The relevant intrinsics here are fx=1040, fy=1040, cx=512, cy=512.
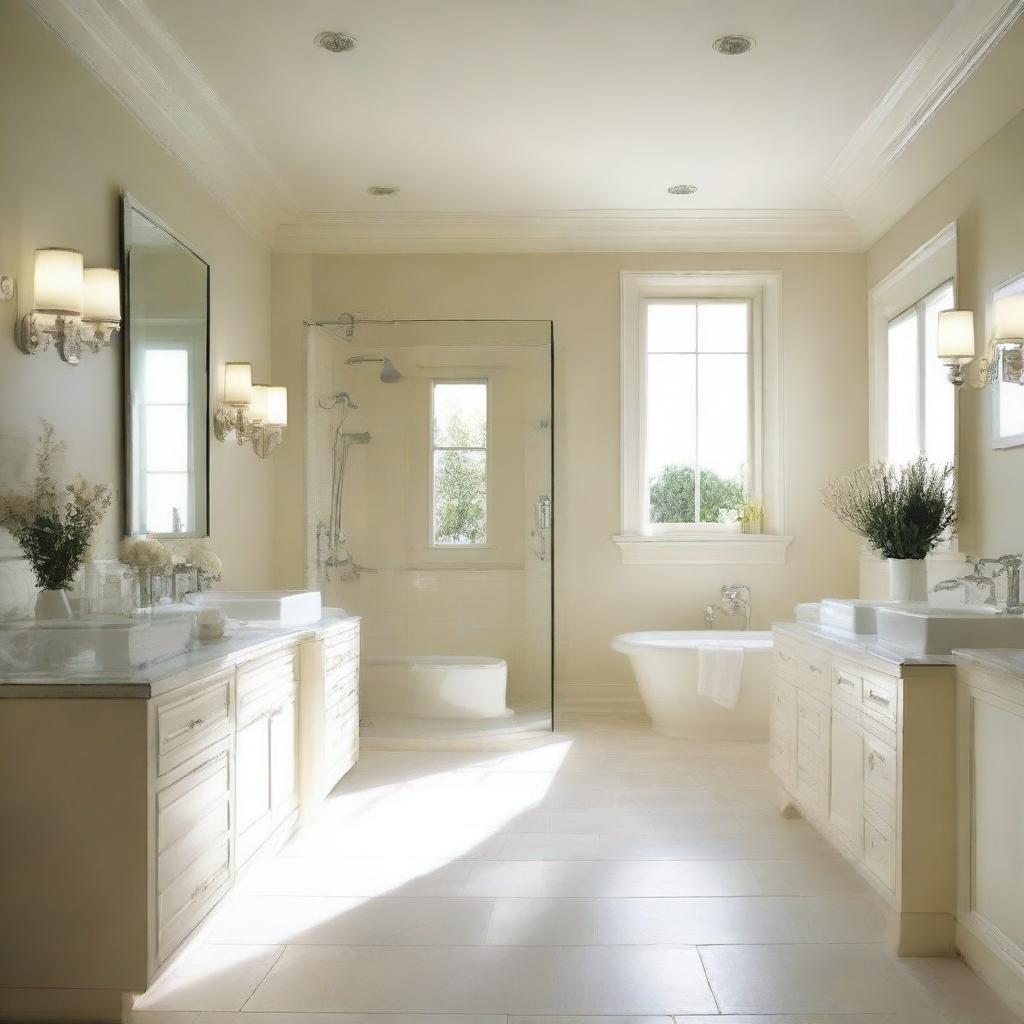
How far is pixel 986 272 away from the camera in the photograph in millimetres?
3953

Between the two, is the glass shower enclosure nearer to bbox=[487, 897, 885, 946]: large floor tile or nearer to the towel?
the towel

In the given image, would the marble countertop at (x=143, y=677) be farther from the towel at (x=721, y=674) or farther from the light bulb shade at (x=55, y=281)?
the towel at (x=721, y=674)

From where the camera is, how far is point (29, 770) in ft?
7.05


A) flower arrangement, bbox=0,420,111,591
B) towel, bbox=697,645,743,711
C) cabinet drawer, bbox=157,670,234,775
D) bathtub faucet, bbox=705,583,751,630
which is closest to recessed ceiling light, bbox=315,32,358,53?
flower arrangement, bbox=0,420,111,591

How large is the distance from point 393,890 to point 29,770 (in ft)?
4.02

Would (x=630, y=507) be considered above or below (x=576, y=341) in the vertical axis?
below

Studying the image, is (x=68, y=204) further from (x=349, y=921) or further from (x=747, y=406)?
(x=747, y=406)

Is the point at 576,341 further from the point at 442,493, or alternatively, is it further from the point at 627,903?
the point at 627,903

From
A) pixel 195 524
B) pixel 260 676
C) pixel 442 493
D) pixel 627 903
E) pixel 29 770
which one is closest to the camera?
pixel 29 770

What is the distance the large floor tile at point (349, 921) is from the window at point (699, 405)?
3.35m

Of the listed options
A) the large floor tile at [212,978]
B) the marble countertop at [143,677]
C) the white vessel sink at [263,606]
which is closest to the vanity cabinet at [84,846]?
the marble countertop at [143,677]

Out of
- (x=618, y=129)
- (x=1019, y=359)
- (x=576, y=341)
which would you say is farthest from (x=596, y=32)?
(x=576, y=341)

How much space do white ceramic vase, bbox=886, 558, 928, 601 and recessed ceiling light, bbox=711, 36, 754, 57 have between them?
1.82 metres

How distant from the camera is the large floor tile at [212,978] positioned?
230 cm
